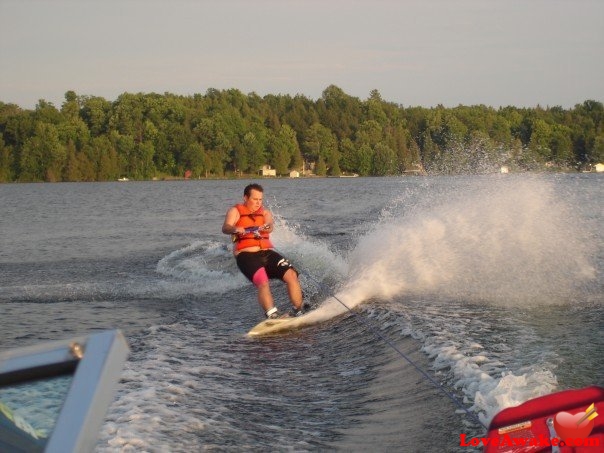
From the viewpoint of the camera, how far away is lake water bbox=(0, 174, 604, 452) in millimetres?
5340

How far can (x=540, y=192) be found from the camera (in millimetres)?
13961

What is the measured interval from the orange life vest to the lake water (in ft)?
3.33

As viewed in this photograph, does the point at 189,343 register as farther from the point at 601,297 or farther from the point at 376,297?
the point at 601,297

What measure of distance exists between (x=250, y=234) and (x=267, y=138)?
107755 mm

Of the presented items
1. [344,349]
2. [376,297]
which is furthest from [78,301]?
[344,349]

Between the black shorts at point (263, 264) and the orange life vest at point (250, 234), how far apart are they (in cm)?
12

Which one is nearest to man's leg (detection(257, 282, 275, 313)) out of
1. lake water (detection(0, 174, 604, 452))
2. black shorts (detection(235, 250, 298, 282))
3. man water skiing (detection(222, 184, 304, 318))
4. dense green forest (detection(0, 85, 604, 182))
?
man water skiing (detection(222, 184, 304, 318))

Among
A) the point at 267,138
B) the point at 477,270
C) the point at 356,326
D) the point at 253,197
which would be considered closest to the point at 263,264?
the point at 253,197

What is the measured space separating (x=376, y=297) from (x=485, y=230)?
3.80m

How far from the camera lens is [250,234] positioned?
9703 millimetres

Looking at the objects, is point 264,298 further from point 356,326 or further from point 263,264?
point 356,326

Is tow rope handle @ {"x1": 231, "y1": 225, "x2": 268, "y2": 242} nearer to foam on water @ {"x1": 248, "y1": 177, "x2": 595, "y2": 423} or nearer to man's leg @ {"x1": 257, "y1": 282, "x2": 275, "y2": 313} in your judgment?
man's leg @ {"x1": 257, "y1": 282, "x2": 275, "y2": 313}

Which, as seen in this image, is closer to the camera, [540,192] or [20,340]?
[20,340]

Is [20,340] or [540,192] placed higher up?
[540,192]
